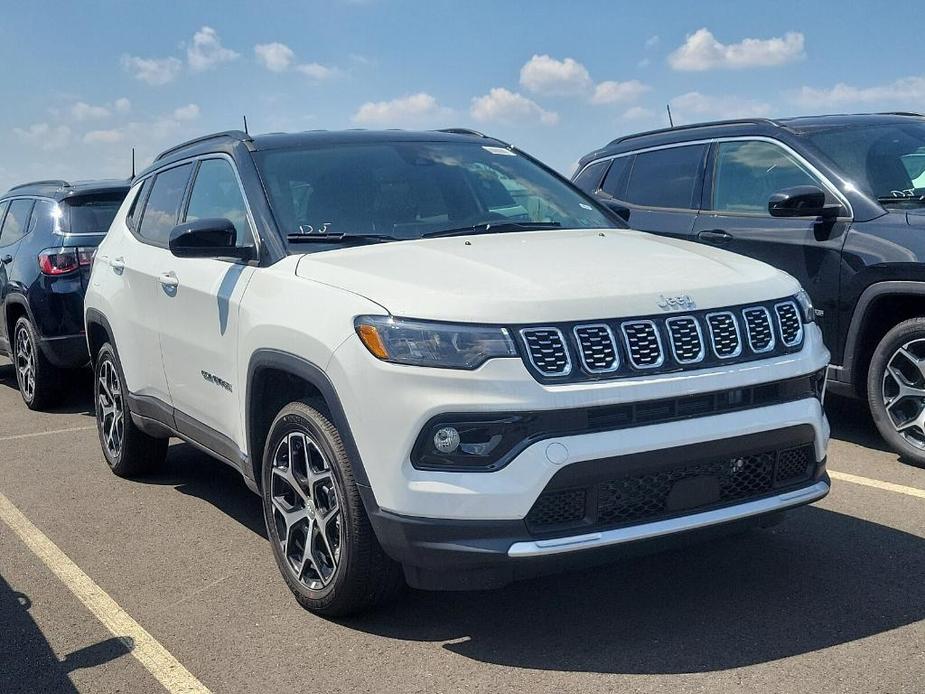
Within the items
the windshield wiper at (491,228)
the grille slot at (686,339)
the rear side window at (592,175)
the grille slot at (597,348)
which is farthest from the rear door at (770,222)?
the grille slot at (597,348)

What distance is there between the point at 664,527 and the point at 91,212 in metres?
Result: 6.57

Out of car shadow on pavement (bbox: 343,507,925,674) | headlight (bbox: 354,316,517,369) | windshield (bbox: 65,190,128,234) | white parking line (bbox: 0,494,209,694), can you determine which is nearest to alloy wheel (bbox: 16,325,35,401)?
windshield (bbox: 65,190,128,234)

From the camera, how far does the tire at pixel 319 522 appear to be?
12.1 feet

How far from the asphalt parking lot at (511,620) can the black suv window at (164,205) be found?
4.98ft

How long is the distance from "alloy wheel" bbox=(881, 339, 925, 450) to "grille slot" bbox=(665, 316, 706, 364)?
8.60 ft

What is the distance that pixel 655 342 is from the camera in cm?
351

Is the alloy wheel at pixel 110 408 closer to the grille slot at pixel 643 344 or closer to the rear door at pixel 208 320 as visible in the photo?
the rear door at pixel 208 320

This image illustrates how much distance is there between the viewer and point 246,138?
4.97 metres

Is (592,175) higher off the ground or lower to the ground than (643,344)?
higher

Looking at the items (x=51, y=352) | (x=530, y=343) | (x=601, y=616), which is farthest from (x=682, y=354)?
A: (x=51, y=352)

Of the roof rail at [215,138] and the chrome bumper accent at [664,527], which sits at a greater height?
the roof rail at [215,138]

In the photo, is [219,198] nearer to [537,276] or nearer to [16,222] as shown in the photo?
[537,276]

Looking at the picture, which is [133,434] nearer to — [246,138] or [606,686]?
[246,138]

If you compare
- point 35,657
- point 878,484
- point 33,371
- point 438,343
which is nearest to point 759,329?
point 438,343
